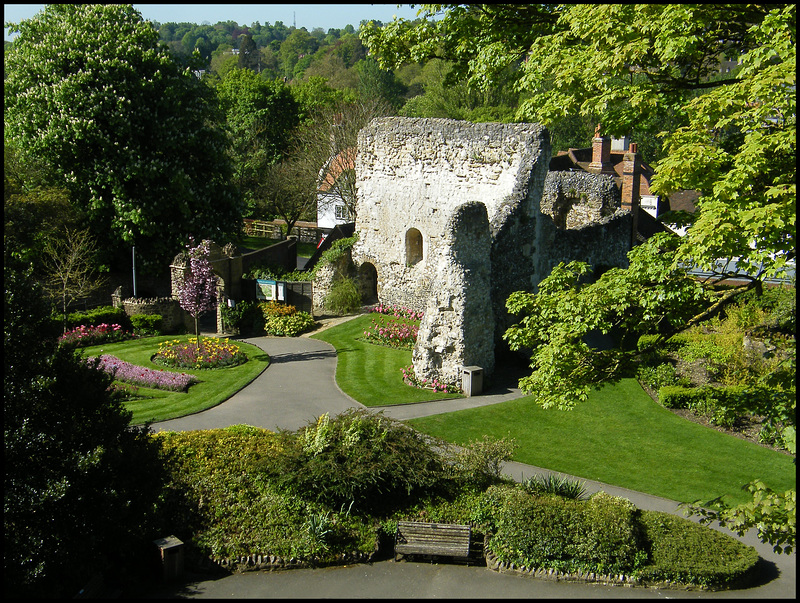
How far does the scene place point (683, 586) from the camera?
12.4 meters

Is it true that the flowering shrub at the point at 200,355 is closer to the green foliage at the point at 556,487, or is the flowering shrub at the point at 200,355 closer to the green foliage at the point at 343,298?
the green foliage at the point at 343,298

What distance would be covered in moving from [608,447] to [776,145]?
30.5ft

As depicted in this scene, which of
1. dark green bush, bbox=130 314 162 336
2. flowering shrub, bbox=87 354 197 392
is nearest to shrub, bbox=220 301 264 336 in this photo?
dark green bush, bbox=130 314 162 336

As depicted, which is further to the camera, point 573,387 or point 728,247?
point 573,387

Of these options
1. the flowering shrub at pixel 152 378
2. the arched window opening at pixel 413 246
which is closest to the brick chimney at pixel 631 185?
the arched window opening at pixel 413 246

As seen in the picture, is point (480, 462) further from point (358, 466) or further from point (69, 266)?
point (69, 266)

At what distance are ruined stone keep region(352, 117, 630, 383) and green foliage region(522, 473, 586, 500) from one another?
6.33m

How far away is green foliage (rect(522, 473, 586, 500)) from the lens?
14742 mm

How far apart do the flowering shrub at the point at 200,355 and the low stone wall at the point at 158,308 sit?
A: 118 inches

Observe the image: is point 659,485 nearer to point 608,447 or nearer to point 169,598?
point 608,447

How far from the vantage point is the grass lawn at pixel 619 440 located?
16.1 meters

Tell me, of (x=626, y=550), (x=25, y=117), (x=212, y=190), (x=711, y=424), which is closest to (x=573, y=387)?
(x=626, y=550)

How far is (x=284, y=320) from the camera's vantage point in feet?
88.5

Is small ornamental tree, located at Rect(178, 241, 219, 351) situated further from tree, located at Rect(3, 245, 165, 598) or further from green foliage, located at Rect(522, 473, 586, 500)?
green foliage, located at Rect(522, 473, 586, 500)
